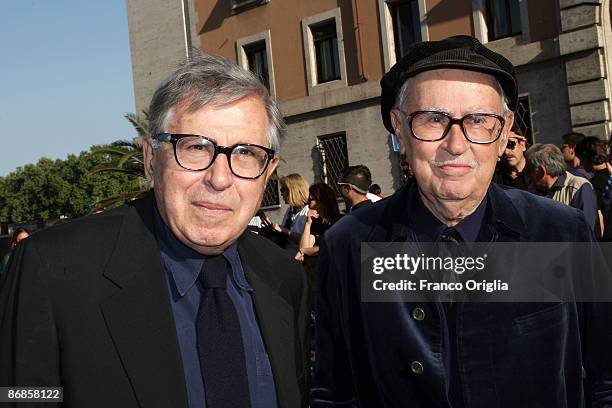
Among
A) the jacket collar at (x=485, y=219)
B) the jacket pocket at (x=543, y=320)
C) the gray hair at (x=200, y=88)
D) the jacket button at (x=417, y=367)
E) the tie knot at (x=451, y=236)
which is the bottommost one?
the jacket button at (x=417, y=367)

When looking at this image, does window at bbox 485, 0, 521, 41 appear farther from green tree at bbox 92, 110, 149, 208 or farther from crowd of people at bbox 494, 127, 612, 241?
crowd of people at bbox 494, 127, 612, 241

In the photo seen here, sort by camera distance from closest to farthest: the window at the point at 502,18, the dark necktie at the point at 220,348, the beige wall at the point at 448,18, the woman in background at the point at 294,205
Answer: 1. the dark necktie at the point at 220,348
2. the woman in background at the point at 294,205
3. the window at the point at 502,18
4. the beige wall at the point at 448,18

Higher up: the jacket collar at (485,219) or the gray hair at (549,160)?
the gray hair at (549,160)

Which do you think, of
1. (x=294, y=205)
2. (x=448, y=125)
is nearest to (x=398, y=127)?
(x=448, y=125)

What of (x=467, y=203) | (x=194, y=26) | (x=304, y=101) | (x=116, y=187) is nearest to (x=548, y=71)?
(x=304, y=101)

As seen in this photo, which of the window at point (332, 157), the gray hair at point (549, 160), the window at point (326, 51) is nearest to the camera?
the gray hair at point (549, 160)

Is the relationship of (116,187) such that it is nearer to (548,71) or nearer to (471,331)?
(548,71)

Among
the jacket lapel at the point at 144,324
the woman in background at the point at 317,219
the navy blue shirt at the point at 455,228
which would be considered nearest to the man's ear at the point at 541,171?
the woman in background at the point at 317,219

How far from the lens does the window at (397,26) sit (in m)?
18.1

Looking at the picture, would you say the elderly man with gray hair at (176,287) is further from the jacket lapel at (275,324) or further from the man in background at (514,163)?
the man in background at (514,163)

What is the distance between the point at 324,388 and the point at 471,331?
0.63 m

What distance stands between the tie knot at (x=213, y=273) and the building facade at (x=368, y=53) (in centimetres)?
1390

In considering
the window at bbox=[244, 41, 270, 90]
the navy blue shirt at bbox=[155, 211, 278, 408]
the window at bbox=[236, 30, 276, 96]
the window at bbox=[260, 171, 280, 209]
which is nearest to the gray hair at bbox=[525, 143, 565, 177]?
the navy blue shirt at bbox=[155, 211, 278, 408]

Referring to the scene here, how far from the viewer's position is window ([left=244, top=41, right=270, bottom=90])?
2120cm
